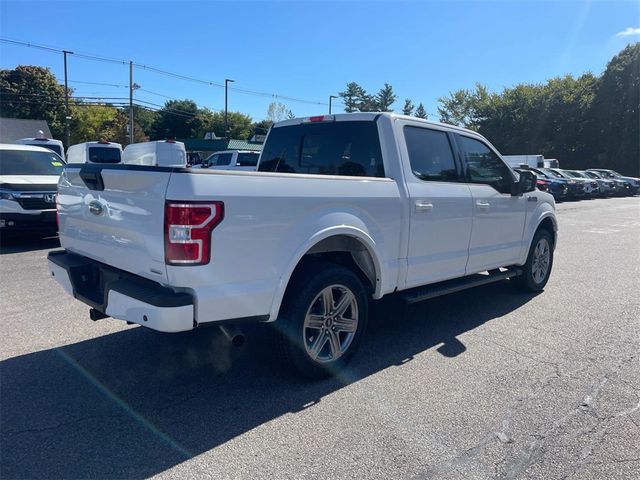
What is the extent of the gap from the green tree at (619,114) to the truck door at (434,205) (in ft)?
156

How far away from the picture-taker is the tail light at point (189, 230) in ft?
9.19

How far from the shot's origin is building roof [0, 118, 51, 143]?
43.2m

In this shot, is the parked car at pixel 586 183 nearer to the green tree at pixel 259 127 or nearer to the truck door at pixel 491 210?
the truck door at pixel 491 210

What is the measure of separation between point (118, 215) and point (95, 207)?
372 mm

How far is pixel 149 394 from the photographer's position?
3459mm

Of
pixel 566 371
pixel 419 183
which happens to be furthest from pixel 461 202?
pixel 566 371

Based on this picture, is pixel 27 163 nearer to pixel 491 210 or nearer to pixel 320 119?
pixel 320 119

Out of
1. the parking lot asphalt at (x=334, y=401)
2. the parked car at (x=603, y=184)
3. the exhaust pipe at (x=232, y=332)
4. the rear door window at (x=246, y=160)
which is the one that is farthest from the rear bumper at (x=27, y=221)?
the parked car at (x=603, y=184)

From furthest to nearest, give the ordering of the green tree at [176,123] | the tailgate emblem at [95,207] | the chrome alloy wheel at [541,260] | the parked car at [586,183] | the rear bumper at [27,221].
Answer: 1. the green tree at [176,123]
2. the parked car at [586,183]
3. the rear bumper at [27,221]
4. the chrome alloy wheel at [541,260]
5. the tailgate emblem at [95,207]

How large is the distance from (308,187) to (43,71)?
242 ft

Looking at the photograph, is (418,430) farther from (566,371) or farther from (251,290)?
(566,371)

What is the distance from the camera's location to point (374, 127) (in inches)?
169

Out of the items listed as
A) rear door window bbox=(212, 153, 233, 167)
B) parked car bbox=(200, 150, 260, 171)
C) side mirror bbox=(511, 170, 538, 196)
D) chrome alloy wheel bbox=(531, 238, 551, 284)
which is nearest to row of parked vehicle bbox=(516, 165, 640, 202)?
parked car bbox=(200, 150, 260, 171)

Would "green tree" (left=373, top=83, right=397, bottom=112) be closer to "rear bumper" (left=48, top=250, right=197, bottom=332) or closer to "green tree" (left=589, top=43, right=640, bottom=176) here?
"green tree" (left=589, top=43, right=640, bottom=176)
